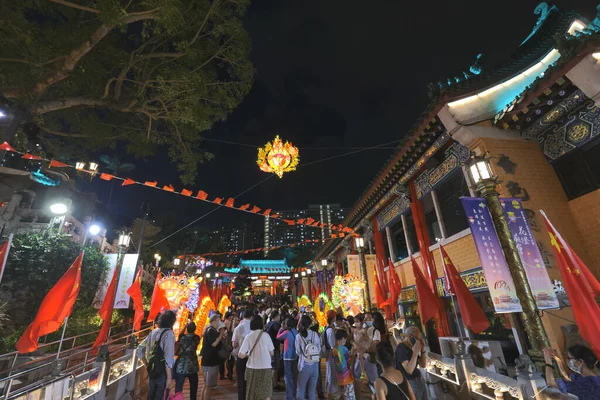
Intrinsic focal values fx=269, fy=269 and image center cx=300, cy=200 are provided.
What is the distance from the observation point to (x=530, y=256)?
605 centimetres

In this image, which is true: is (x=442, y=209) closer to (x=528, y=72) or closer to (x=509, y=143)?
(x=509, y=143)

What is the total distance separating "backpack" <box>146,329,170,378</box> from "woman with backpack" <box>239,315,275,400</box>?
1.45 meters

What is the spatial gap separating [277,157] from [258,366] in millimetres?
6327

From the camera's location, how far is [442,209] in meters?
9.91

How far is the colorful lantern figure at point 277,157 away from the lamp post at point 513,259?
18.1 ft

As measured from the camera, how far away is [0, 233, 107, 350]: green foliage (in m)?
13.1

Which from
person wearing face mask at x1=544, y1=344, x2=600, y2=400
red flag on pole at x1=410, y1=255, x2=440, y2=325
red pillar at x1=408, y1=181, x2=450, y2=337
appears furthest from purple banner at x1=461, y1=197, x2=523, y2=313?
red pillar at x1=408, y1=181, x2=450, y2=337

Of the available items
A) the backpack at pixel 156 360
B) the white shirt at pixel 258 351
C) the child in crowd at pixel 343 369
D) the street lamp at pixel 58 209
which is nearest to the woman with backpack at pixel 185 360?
the backpack at pixel 156 360

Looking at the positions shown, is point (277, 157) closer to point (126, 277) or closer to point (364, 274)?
point (364, 274)

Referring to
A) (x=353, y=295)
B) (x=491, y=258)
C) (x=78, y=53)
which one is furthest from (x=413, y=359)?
(x=78, y=53)

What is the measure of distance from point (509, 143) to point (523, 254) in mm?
3404

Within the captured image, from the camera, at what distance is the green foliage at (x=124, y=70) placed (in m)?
7.61

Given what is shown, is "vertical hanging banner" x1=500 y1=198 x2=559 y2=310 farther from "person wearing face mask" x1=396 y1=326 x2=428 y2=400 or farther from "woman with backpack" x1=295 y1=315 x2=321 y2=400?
"woman with backpack" x1=295 y1=315 x2=321 y2=400

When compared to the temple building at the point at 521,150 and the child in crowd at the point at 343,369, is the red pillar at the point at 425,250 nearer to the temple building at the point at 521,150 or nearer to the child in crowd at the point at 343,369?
the temple building at the point at 521,150
